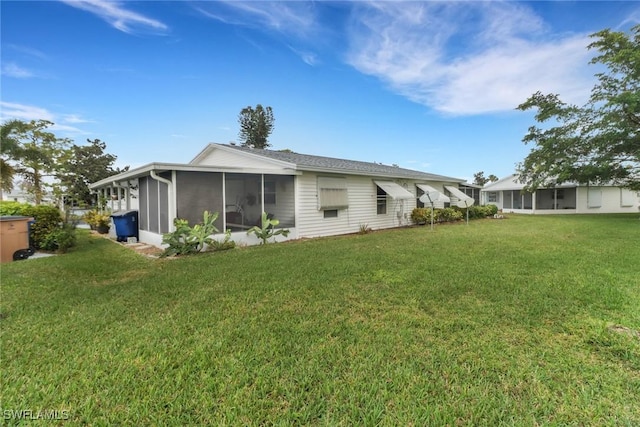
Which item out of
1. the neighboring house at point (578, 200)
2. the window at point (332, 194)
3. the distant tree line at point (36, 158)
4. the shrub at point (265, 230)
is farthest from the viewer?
Answer: the neighboring house at point (578, 200)

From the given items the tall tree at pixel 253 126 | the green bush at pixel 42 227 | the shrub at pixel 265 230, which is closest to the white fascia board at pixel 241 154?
the shrub at pixel 265 230

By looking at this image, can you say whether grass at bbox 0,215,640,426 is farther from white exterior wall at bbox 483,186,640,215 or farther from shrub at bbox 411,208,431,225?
white exterior wall at bbox 483,186,640,215

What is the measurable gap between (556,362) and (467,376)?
1.03 meters

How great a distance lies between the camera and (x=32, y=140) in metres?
24.7

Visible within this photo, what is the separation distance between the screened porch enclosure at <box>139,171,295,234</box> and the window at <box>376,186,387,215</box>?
18.2 ft

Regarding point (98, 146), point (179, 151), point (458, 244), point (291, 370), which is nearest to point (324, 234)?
point (458, 244)

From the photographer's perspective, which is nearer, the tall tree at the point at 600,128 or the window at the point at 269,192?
the window at the point at 269,192

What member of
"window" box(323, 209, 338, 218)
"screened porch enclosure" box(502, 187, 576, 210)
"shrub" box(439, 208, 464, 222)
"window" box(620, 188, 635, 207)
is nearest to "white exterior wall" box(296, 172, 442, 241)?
"window" box(323, 209, 338, 218)

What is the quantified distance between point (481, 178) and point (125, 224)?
A: 6969 centimetres

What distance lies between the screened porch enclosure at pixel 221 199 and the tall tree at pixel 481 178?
6316 cm

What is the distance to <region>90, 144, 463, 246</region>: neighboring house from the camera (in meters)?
9.53

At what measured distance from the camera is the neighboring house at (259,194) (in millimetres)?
9531

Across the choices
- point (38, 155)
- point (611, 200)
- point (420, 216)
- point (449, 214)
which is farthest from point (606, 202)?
point (38, 155)

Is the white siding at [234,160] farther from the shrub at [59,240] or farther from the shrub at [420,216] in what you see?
the shrub at [420,216]
